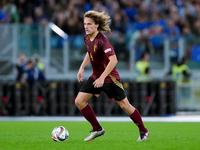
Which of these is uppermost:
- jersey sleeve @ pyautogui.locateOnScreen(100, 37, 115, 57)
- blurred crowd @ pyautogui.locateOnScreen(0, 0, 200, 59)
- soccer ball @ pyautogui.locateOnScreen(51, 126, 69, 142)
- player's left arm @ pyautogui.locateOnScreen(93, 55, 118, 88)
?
blurred crowd @ pyautogui.locateOnScreen(0, 0, 200, 59)

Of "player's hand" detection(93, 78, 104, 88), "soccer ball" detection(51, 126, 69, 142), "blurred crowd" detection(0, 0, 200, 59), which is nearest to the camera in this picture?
"player's hand" detection(93, 78, 104, 88)

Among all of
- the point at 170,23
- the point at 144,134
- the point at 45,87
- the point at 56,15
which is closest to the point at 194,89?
the point at 170,23

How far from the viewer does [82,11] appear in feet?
63.4

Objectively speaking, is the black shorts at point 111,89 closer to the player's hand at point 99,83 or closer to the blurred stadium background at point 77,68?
the player's hand at point 99,83

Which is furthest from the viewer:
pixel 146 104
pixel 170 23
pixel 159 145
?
pixel 170 23

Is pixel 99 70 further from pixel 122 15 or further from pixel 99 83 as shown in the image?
pixel 122 15

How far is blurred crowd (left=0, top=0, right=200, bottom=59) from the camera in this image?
1789 centimetres

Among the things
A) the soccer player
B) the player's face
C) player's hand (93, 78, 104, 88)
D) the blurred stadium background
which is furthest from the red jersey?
the blurred stadium background

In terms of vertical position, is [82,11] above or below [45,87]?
above

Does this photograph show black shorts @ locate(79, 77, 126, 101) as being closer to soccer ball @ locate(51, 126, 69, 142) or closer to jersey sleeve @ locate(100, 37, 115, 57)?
jersey sleeve @ locate(100, 37, 115, 57)

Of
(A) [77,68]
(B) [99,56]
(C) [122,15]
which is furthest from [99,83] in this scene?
(C) [122,15]

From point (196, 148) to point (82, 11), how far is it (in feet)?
44.0

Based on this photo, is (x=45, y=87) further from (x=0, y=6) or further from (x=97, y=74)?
(x=97, y=74)

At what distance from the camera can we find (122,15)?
62.3 feet
